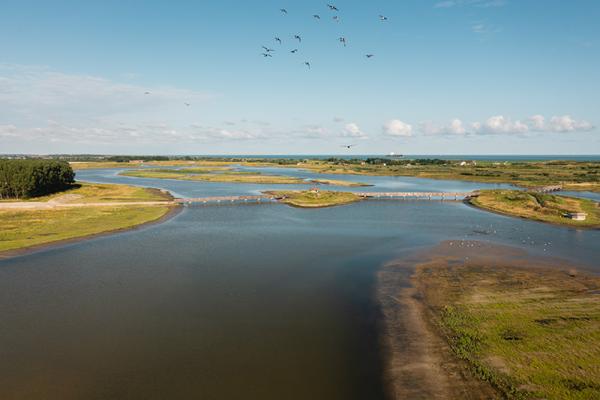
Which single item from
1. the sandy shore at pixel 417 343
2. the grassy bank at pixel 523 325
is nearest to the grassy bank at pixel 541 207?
the sandy shore at pixel 417 343

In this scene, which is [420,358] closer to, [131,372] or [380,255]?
[131,372]

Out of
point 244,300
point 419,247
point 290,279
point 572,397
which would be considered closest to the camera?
point 572,397

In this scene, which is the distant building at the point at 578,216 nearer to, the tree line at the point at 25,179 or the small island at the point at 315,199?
the small island at the point at 315,199

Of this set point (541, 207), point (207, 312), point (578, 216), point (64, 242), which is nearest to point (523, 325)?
point (207, 312)

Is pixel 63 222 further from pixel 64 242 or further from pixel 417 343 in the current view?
pixel 417 343

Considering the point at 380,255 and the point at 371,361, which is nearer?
the point at 371,361

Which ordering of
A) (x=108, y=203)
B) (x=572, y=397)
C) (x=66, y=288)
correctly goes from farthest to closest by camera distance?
(x=108, y=203), (x=66, y=288), (x=572, y=397)

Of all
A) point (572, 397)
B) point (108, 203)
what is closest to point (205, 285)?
point (572, 397)
